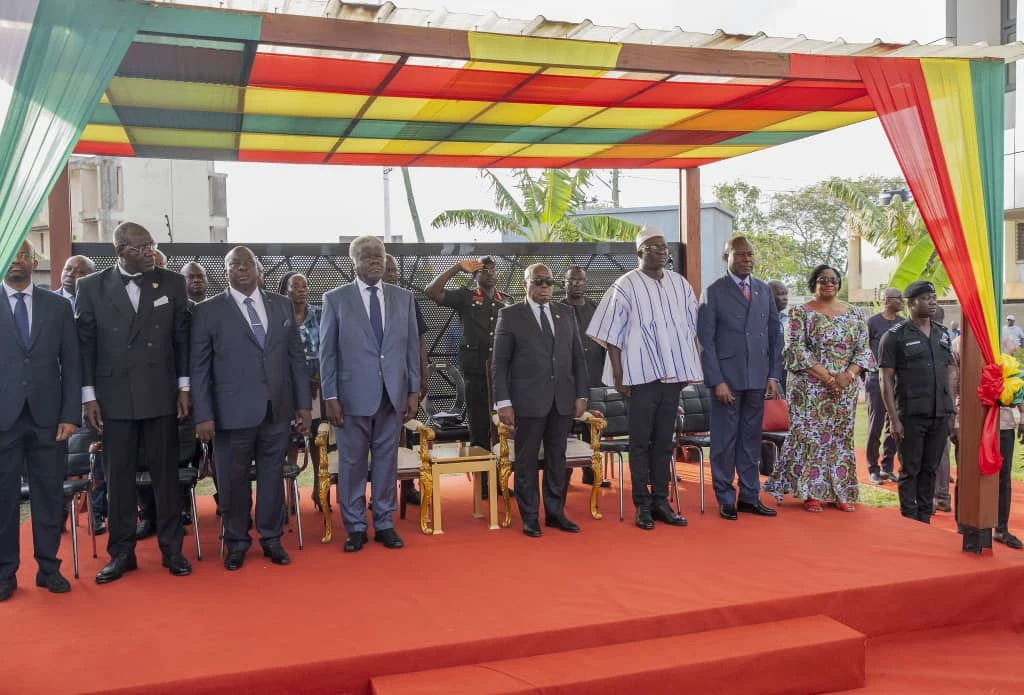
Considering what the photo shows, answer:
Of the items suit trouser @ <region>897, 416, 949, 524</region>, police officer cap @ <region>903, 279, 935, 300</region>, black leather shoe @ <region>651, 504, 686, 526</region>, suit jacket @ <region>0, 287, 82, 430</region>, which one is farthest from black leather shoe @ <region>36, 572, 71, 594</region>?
police officer cap @ <region>903, 279, 935, 300</region>

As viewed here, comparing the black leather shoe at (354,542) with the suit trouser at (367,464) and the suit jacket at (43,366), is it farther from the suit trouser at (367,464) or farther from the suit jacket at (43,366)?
the suit jacket at (43,366)

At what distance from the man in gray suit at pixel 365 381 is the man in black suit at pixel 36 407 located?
1368mm

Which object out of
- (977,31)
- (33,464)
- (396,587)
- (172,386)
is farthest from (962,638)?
(977,31)

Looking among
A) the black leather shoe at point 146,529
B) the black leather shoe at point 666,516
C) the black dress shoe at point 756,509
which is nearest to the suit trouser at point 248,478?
the black leather shoe at point 146,529

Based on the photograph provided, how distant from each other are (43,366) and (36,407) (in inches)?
8.1

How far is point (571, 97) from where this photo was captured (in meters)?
5.75

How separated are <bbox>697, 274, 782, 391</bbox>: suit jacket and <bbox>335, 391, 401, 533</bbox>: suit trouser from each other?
82.2 inches

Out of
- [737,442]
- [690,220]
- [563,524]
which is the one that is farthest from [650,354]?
[690,220]

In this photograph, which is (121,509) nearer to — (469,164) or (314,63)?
(314,63)

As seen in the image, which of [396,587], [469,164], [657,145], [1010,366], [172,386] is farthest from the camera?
[469,164]

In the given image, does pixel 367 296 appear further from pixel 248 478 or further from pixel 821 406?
pixel 821 406

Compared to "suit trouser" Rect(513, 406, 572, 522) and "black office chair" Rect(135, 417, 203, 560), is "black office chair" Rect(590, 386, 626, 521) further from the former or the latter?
"black office chair" Rect(135, 417, 203, 560)

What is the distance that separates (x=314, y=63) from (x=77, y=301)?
5.98 ft

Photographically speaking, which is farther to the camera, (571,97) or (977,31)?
(977,31)
